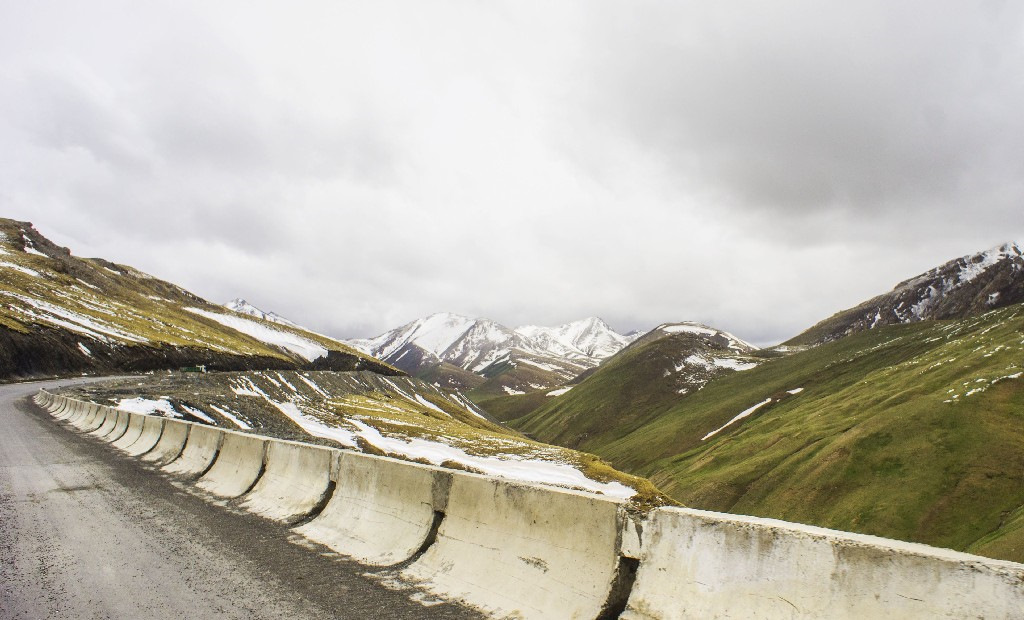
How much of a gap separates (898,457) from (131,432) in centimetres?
8963

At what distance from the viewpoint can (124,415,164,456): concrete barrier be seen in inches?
811

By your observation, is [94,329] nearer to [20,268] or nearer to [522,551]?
[20,268]

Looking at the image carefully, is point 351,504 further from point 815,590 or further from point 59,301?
point 59,301

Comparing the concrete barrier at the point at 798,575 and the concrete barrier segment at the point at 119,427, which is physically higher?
the concrete barrier at the point at 798,575

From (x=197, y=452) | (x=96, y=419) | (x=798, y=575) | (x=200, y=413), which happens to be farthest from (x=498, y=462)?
(x=798, y=575)

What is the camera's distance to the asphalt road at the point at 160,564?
6.68 metres

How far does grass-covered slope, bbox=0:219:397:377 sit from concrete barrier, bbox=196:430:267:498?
7398cm

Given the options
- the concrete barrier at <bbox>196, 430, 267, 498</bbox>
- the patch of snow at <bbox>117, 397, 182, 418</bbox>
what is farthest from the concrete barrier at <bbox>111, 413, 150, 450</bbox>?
the patch of snow at <bbox>117, 397, 182, 418</bbox>

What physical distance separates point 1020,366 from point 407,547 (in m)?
114

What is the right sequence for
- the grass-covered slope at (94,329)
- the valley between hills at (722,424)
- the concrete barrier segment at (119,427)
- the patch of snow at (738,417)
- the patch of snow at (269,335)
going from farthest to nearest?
1. the patch of snow at (269,335)
2. the patch of snow at (738,417)
3. the grass-covered slope at (94,329)
4. the valley between hills at (722,424)
5. the concrete barrier segment at (119,427)

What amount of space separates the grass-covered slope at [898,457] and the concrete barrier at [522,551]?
5586 centimetres

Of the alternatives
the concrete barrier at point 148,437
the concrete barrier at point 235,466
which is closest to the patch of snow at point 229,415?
the concrete barrier at point 148,437

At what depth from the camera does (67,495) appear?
12859mm

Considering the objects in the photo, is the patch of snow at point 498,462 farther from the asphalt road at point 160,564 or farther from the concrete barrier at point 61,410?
the asphalt road at point 160,564
